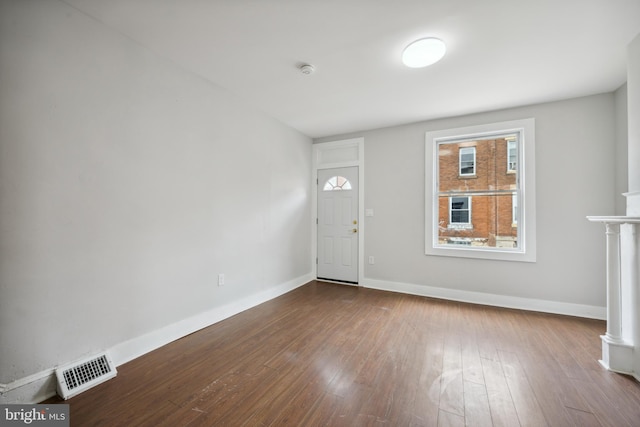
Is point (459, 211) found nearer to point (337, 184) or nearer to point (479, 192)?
point (479, 192)

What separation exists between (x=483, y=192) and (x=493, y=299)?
4.76 feet

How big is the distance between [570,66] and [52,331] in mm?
4754

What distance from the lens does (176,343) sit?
7.79 feet

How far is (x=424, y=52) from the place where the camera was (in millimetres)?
2172

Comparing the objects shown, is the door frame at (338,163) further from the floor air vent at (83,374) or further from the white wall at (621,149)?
the floor air vent at (83,374)

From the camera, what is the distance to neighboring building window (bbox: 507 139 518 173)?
3415mm

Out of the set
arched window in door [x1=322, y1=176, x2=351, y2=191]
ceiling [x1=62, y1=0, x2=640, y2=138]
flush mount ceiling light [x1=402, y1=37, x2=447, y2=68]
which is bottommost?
arched window in door [x1=322, y1=176, x2=351, y2=191]

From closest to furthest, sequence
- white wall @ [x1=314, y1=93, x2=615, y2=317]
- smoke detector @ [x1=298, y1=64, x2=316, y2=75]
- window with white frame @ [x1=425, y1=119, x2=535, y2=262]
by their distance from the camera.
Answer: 1. smoke detector @ [x1=298, y1=64, x2=316, y2=75]
2. white wall @ [x1=314, y1=93, x2=615, y2=317]
3. window with white frame @ [x1=425, y1=119, x2=535, y2=262]

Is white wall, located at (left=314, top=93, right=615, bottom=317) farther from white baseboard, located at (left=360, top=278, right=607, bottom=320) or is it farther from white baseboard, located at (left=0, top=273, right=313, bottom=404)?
white baseboard, located at (left=0, top=273, right=313, bottom=404)

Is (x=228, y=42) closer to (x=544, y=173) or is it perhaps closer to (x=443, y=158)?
(x=443, y=158)

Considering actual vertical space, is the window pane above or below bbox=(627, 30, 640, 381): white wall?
below

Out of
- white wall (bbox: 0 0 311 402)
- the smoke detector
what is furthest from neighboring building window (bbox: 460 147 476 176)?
white wall (bbox: 0 0 311 402)

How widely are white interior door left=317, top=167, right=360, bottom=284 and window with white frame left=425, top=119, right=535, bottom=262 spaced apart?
3.97ft

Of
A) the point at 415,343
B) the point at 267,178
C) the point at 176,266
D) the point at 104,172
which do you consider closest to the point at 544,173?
the point at 415,343
